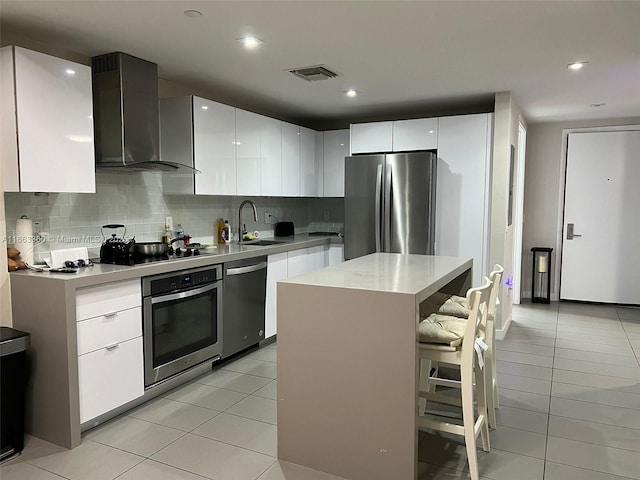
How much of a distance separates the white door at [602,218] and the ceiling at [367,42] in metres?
1.62

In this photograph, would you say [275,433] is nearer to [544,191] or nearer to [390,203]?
[390,203]

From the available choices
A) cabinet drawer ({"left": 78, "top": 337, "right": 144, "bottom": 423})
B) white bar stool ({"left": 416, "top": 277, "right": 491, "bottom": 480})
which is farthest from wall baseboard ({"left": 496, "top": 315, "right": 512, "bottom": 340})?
cabinet drawer ({"left": 78, "top": 337, "right": 144, "bottom": 423})

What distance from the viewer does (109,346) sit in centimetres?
279

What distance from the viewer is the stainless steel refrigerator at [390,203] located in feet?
15.0

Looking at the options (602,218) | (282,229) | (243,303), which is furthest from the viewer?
(602,218)

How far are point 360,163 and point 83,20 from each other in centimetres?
289

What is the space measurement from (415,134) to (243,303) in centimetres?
251

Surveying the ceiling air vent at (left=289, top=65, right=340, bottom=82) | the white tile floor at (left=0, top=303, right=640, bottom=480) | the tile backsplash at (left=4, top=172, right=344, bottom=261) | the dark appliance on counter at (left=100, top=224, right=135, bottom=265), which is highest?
the ceiling air vent at (left=289, top=65, right=340, bottom=82)

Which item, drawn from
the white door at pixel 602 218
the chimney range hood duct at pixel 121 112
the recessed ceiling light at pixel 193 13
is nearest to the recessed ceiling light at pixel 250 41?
the recessed ceiling light at pixel 193 13

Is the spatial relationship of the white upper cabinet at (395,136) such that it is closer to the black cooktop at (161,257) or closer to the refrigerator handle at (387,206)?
the refrigerator handle at (387,206)

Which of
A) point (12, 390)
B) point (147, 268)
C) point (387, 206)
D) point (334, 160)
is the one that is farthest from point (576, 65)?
point (12, 390)

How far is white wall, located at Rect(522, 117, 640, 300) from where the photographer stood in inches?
247

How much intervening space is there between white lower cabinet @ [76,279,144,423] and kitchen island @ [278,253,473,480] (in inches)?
44.3

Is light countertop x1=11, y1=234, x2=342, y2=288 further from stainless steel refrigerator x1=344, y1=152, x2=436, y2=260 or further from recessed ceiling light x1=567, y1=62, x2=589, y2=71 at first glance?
recessed ceiling light x1=567, y1=62, x2=589, y2=71
